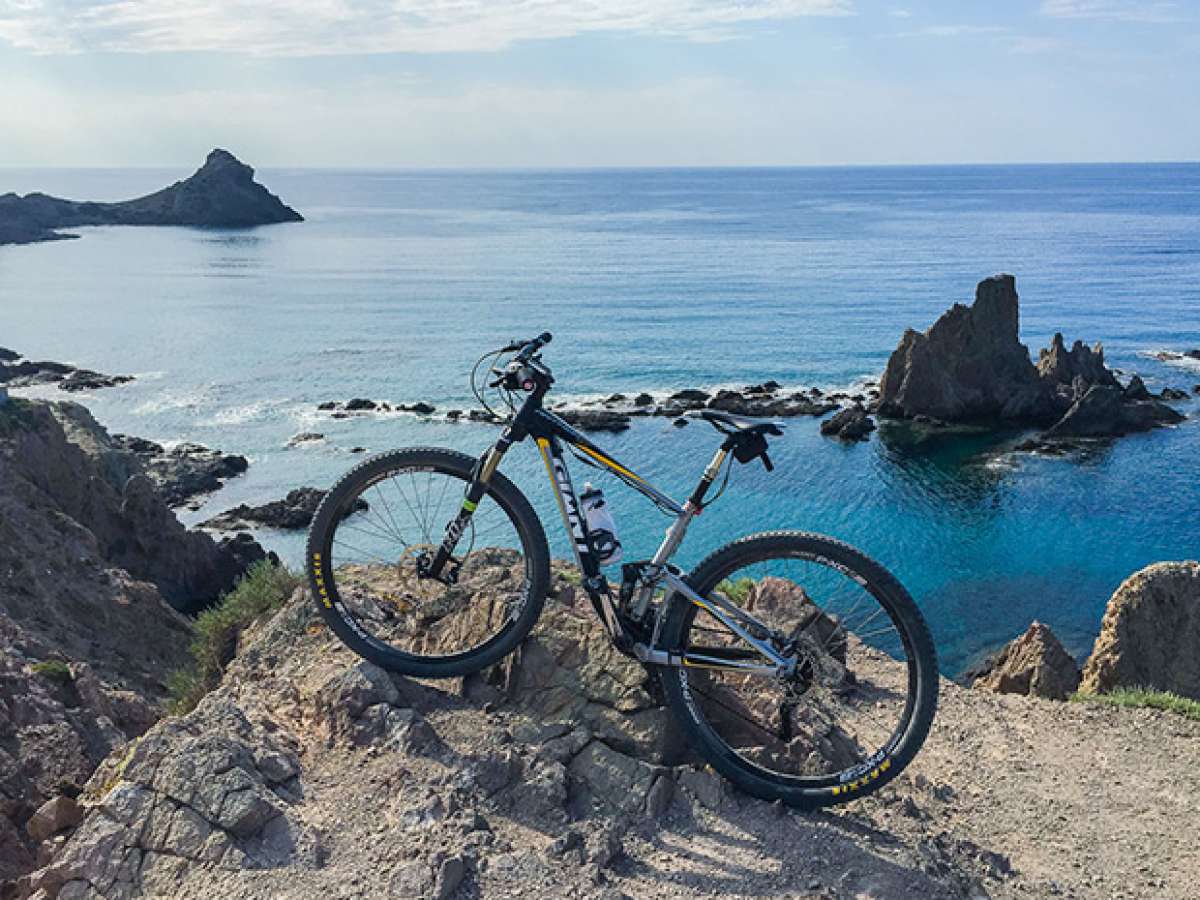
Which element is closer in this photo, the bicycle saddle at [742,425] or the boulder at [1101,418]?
the bicycle saddle at [742,425]

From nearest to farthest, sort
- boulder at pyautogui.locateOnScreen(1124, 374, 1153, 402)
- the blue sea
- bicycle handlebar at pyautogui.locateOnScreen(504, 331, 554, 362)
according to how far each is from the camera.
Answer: bicycle handlebar at pyautogui.locateOnScreen(504, 331, 554, 362), the blue sea, boulder at pyautogui.locateOnScreen(1124, 374, 1153, 402)

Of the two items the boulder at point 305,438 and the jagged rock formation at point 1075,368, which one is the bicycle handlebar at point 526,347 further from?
the jagged rock formation at point 1075,368

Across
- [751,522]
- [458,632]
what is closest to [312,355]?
[751,522]

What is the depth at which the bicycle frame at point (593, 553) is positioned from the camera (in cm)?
705

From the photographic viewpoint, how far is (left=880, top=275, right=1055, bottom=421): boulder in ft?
191

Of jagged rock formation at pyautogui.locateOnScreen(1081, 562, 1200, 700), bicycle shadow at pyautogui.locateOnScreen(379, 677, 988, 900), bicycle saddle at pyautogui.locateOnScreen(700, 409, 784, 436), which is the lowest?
jagged rock formation at pyautogui.locateOnScreen(1081, 562, 1200, 700)

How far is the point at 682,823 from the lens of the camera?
6.99m

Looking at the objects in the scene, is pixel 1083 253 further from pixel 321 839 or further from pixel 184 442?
pixel 321 839

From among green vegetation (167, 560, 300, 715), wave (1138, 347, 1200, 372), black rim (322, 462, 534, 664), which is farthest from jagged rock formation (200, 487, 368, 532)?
wave (1138, 347, 1200, 372)

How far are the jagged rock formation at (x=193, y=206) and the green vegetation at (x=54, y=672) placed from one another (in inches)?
7389

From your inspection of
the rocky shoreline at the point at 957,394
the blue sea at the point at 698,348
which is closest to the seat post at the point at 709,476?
the blue sea at the point at 698,348

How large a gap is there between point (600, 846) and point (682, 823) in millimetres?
665

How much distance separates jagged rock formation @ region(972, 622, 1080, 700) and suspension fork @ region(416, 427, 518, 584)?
1126 cm

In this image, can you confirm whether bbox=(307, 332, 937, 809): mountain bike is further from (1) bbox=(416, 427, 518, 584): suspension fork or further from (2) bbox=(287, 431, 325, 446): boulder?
(2) bbox=(287, 431, 325, 446): boulder
